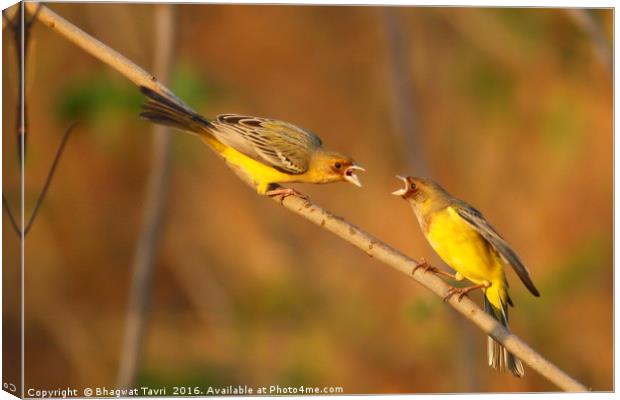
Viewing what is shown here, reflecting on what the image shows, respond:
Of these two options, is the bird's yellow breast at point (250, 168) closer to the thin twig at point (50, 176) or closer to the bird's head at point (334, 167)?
the bird's head at point (334, 167)

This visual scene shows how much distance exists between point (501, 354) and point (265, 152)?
4.68 ft

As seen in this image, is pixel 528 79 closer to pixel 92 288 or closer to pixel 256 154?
pixel 256 154

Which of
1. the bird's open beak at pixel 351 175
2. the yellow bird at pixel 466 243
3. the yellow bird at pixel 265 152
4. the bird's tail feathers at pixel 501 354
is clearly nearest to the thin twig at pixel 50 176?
the yellow bird at pixel 265 152

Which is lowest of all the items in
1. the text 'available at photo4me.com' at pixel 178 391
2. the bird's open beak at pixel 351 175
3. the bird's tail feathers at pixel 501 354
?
the text 'available at photo4me.com' at pixel 178 391

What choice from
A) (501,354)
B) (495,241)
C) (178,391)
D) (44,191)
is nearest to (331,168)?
(495,241)

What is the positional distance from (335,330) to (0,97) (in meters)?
2.83

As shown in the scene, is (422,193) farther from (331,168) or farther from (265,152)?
(265,152)

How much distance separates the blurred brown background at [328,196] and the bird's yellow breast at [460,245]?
2.30ft

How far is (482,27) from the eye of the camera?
21.4 feet

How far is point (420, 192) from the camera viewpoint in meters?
4.40

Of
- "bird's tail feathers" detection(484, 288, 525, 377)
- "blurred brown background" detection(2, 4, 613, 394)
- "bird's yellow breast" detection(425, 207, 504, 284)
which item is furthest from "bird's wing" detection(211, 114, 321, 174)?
"bird's tail feathers" detection(484, 288, 525, 377)

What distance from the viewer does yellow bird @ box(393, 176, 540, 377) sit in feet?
13.9

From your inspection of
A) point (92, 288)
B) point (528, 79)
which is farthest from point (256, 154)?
point (528, 79)

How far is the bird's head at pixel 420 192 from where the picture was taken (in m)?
4.38
